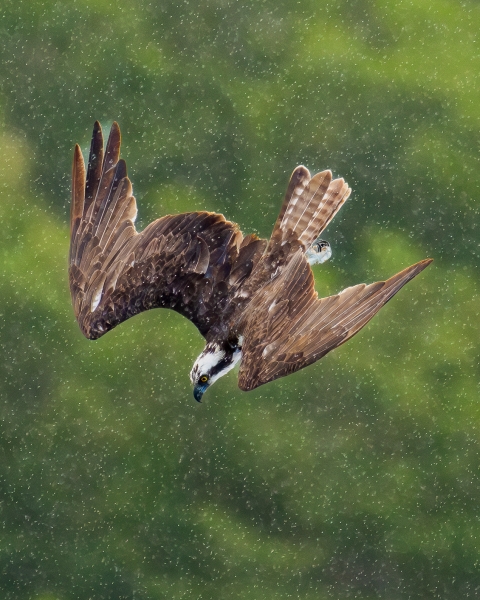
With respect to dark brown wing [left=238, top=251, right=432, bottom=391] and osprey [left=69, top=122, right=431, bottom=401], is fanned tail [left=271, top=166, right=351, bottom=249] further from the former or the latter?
dark brown wing [left=238, top=251, right=432, bottom=391]

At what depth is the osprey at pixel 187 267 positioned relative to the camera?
7.63 metres

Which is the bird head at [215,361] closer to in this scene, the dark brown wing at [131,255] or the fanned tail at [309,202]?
the dark brown wing at [131,255]

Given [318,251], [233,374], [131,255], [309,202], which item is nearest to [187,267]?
[131,255]

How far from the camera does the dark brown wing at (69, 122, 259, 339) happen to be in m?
7.68

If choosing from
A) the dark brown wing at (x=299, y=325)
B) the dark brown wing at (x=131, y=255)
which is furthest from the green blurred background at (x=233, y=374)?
the dark brown wing at (x=299, y=325)

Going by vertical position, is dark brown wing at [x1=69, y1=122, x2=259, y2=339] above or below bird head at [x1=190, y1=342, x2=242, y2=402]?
above

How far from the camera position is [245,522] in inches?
476

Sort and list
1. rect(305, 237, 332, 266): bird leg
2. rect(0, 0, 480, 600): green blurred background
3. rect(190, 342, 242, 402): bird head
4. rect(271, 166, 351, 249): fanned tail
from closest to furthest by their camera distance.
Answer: rect(190, 342, 242, 402): bird head < rect(271, 166, 351, 249): fanned tail < rect(305, 237, 332, 266): bird leg < rect(0, 0, 480, 600): green blurred background

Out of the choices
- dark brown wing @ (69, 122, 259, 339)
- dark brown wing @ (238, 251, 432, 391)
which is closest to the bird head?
dark brown wing @ (69, 122, 259, 339)

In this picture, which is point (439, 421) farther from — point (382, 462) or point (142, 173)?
point (142, 173)

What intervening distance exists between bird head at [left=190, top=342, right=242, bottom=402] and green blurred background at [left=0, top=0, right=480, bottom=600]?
153 inches

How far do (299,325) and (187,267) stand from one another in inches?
47.3

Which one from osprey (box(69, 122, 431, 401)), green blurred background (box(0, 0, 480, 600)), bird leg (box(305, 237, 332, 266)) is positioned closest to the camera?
osprey (box(69, 122, 431, 401))

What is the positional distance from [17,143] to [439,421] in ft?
22.9
